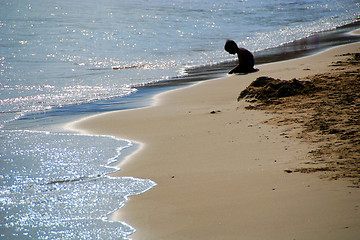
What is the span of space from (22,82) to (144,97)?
11.0 feet

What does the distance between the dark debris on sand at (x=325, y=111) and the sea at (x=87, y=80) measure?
154 centimetres

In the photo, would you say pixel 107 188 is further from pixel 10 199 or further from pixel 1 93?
pixel 1 93

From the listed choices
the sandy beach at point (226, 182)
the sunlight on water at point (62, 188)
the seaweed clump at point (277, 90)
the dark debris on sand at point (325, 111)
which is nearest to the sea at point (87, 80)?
the sunlight on water at point (62, 188)

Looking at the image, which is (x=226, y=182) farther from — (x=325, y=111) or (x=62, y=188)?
(x=325, y=111)

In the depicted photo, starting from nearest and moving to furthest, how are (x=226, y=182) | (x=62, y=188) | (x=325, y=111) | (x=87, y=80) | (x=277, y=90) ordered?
(x=226, y=182)
(x=62, y=188)
(x=325, y=111)
(x=277, y=90)
(x=87, y=80)

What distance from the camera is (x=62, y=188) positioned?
141 inches

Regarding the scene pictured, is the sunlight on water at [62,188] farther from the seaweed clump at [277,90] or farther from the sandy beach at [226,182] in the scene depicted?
the seaweed clump at [277,90]

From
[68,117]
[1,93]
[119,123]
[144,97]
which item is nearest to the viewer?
[119,123]

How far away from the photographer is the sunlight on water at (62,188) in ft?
9.45

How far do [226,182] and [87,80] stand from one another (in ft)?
23.2

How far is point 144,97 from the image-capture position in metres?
7.83

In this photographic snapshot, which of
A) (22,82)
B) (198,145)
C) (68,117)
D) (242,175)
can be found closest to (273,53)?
(22,82)

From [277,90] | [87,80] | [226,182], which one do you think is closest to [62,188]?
[226,182]

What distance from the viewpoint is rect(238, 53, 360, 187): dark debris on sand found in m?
3.42
